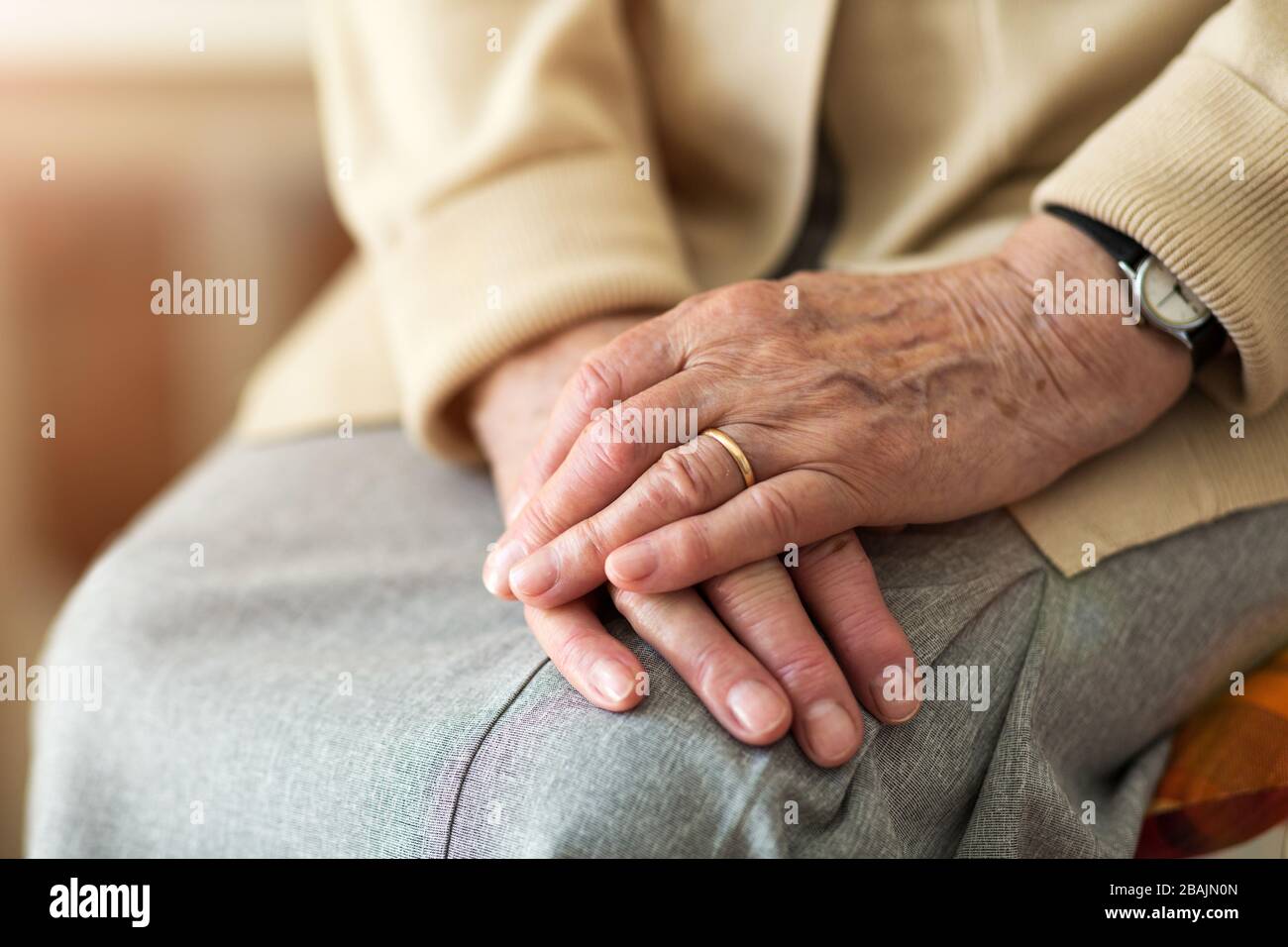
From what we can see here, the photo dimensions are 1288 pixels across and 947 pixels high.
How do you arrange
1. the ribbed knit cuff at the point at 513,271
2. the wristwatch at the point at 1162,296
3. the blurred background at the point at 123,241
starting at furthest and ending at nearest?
the blurred background at the point at 123,241 < the ribbed knit cuff at the point at 513,271 < the wristwatch at the point at 1162,296

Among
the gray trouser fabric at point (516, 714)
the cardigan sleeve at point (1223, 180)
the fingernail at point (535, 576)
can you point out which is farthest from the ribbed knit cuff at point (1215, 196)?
the fingernail at point (535, 576)

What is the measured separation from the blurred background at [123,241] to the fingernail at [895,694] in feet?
4.32

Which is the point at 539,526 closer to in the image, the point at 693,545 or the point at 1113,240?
the point at 693,545

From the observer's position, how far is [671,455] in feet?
1.65

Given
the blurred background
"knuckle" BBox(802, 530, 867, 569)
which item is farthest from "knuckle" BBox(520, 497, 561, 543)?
the blurred background

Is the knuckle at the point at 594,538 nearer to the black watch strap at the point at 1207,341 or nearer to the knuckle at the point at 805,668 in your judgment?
the knuckle at the point at 805,668

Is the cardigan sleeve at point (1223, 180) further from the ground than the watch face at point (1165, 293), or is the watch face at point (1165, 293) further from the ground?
the cardigan sleeve at point (1223, 180)

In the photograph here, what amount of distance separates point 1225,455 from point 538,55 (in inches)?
20.1

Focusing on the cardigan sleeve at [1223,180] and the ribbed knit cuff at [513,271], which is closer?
the cardigan sleeve at [1223,180]

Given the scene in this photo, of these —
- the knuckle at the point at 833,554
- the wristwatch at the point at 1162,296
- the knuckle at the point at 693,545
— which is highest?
the wristwatch at the point at 1162,296

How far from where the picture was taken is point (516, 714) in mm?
463

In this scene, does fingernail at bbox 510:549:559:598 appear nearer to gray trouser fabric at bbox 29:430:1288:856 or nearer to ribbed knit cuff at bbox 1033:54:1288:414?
gray trouser fabric at bbox 29:430:1288:856

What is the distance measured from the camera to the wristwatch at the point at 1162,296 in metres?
0.54
